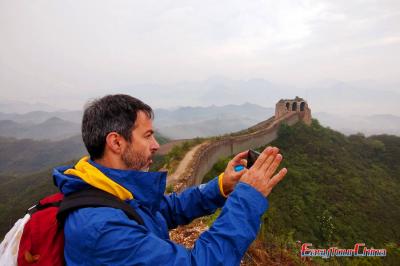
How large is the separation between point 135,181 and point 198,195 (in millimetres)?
615

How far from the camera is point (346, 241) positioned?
12.2 m

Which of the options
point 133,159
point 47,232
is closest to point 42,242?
point 47,232

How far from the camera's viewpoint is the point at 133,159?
1642 mm

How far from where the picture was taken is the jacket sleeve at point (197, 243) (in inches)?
47.5

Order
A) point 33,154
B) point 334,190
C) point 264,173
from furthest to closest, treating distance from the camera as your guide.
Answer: point 33,154, point 334,190, point 264,173

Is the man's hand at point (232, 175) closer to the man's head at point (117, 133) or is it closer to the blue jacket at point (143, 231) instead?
the blue jacket at point (143, 231)

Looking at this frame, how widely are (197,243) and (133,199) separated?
15.8 inches

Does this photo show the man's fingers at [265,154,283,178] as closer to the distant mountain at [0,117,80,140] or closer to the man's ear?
the man's ear

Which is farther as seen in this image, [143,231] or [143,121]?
[143,121]

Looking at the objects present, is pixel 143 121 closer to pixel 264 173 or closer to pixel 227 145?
pixel 264 173

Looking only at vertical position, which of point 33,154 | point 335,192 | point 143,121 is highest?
point 143,121

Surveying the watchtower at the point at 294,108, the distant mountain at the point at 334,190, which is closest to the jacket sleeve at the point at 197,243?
the distant mountain at the point at 334,190

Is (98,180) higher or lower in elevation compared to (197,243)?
higher

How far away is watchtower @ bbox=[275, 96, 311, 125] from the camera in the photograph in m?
25.5
